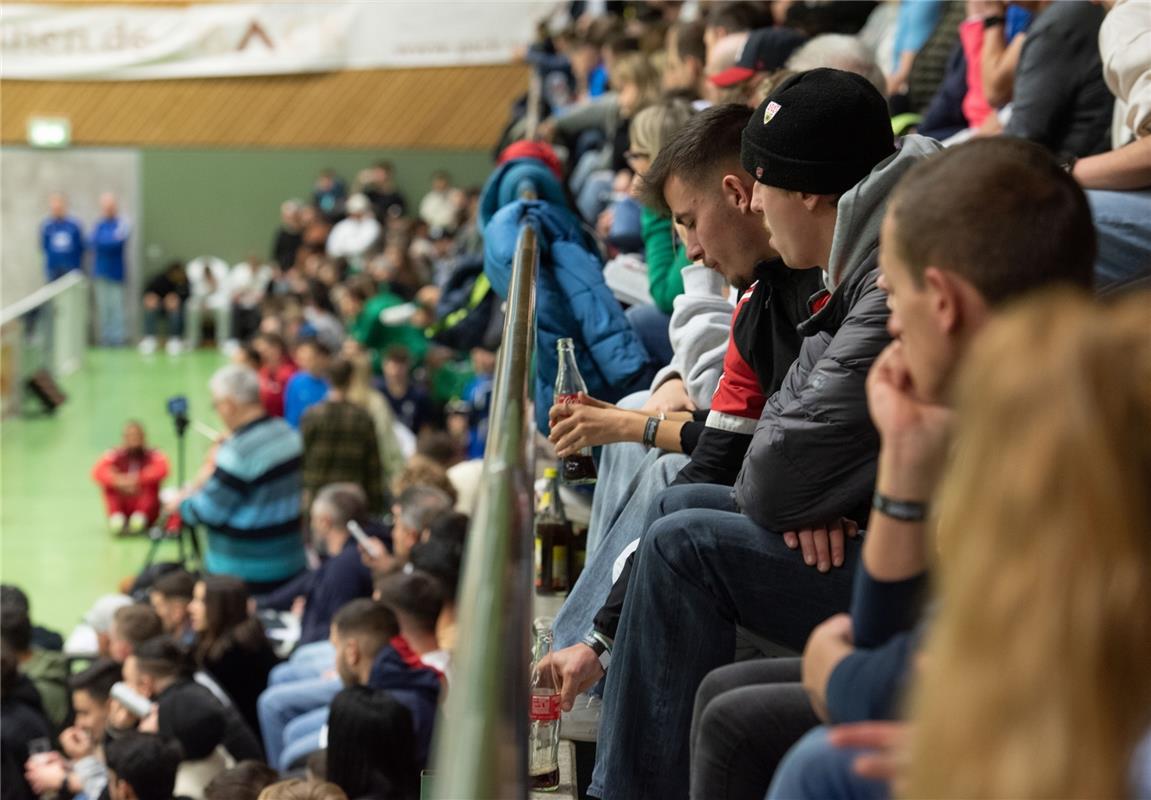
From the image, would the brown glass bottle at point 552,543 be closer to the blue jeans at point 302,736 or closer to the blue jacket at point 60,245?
the blue jeans at point 302,736

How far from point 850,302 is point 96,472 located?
1094cm

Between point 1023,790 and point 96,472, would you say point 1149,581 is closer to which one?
A: point 1023,790

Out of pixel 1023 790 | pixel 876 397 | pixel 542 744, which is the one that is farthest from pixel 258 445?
pixel 1023 790

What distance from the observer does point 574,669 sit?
273 cm

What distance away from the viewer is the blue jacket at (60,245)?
21750 mm

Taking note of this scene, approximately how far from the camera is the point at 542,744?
279cm

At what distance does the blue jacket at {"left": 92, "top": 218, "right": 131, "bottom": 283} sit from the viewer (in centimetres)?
2180

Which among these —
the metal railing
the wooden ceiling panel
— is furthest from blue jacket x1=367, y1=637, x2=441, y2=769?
the wooden ceiling panel

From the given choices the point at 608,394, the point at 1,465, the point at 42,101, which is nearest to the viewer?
the point at 608,394

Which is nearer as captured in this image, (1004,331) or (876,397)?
(1004,331)

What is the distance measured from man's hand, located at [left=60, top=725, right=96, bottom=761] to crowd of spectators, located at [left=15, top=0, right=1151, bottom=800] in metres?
0.02

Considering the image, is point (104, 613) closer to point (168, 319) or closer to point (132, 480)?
→ point (132, 480)

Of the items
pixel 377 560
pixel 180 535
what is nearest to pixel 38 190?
pixel 180 535

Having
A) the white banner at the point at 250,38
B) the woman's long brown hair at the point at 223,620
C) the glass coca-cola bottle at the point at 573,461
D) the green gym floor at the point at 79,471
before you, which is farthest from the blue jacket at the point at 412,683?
the white banner at the point at 250,38
